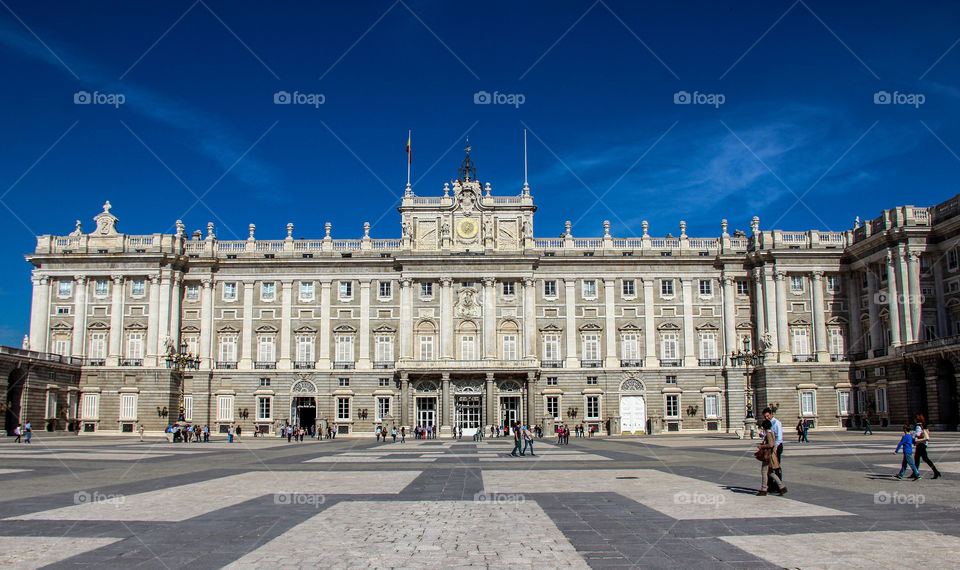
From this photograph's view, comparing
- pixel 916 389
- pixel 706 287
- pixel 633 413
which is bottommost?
pixel 633 413

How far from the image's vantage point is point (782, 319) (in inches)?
2532

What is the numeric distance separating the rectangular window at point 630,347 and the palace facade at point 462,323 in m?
0.10

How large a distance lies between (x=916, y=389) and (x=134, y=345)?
201 feet

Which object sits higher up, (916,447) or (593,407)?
(916,447)

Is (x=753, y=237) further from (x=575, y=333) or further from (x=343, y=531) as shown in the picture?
(x=343, y=531)

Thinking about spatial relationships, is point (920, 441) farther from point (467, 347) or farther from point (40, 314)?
point (40, 314)

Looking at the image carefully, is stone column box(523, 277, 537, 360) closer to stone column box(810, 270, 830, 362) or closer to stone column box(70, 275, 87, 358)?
stone column box(810, 270, 830, 362)

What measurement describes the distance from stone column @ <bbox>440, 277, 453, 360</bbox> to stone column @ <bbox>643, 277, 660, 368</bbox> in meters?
16.6

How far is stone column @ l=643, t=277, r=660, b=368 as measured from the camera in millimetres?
66062

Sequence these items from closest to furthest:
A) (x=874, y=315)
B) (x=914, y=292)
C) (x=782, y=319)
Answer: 1. (x=914, y=292)
2. (x=874, y=315)
3. (x=782, y=319)

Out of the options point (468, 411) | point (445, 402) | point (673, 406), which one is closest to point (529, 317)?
point (468, 411)

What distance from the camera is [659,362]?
6625 centimetres

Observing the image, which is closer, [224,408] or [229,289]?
[224,408]

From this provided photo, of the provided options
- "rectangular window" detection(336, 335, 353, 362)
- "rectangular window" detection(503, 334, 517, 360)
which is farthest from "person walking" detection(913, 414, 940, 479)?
"rectangular window" detection(336, 335, 353, 362)
